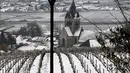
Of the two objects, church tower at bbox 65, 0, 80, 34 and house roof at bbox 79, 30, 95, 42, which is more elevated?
church tower at bbox 65, 0, 80, 34

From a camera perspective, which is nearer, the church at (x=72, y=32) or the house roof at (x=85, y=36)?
the church at (x=72, y=32)

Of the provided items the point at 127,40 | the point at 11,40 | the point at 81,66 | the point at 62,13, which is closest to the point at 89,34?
the point at 11,40

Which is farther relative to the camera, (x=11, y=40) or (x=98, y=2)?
(x=98, y=2)

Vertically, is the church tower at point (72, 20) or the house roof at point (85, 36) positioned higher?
the church tower at point (72, 20)

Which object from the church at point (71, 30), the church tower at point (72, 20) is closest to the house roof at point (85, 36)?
the church at point (71, 30)

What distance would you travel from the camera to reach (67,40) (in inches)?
1313

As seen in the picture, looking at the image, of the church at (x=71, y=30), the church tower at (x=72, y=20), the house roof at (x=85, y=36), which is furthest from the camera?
the house roof at (x=85, y=36)

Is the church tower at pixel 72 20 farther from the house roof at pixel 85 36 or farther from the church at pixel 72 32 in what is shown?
the house roof at pixel 85 36

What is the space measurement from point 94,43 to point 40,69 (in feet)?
58.6

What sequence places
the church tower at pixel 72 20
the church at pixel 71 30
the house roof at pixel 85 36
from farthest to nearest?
the house roof at pixel 85 36 < the church at pixel 71 30 < the church tower at pixel 72 20

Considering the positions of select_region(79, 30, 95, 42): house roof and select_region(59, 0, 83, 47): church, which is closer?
select_region(59, 0, 83, 47): church

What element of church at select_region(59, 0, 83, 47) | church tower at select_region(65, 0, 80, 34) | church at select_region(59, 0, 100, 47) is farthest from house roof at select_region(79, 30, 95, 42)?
church tower at select_region(65, 0, 80, 34)

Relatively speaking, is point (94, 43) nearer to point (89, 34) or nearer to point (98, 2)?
point (89, 34)

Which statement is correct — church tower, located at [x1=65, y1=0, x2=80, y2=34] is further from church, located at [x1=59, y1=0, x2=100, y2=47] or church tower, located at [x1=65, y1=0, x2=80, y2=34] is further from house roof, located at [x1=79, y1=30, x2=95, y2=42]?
house roof, located at [x1=79, y1=30, x2=95, y2=42]
